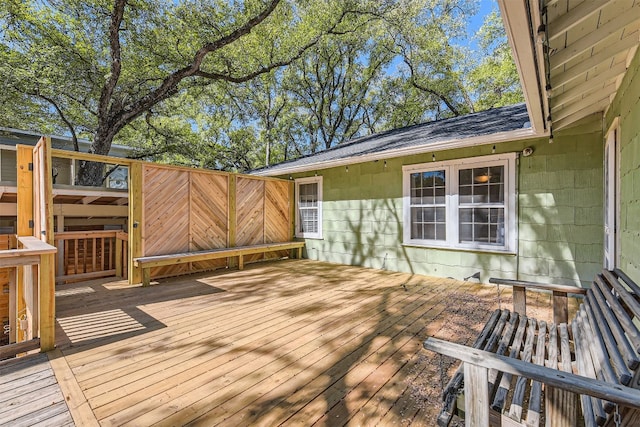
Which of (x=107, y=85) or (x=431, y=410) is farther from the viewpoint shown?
(x=107, y=85)

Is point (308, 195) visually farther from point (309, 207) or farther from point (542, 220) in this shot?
point (542, 220)

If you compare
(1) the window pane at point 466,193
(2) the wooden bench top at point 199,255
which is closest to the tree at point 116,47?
(2) the wooden bench top at point 199,255

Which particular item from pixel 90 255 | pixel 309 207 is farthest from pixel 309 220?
pixel 90 255

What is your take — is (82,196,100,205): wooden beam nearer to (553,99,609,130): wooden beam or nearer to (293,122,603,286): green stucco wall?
(293,122,603,286): green stucco wall

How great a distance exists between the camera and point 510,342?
204 centimetres

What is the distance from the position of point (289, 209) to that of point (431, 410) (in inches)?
250

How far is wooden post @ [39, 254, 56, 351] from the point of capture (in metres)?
2.57

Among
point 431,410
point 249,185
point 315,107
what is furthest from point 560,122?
point 315,107

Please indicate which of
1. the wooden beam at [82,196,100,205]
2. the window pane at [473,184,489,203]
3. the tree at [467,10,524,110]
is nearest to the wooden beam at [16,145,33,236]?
the wooden beam at [82,196,100,205]

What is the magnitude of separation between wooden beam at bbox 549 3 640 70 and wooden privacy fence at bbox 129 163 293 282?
18.6ft

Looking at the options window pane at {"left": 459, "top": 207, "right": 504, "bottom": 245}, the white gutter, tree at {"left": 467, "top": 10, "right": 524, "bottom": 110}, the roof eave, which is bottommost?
window pane at {"left": 459, "top": 207, "right": 504, "bottom": 245}

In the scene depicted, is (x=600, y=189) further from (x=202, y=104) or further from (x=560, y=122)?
(x=202, y=104)

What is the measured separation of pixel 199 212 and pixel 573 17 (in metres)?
5.90

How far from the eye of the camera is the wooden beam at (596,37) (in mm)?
1819
